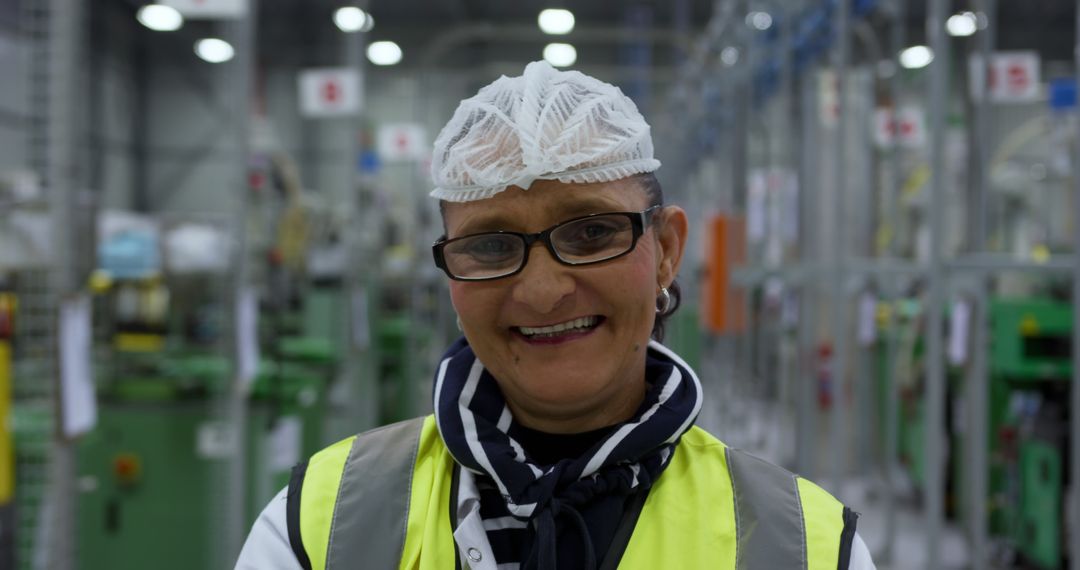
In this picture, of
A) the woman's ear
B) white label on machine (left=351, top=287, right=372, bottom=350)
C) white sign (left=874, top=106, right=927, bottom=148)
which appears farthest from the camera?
white sign (left=874, top=106, right=927, bottom=148)

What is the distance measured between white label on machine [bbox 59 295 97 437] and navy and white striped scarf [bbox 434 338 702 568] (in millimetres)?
1168

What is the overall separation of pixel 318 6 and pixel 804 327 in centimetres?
1006

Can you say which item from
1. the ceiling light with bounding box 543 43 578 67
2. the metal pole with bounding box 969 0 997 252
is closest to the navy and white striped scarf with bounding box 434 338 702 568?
the metal pole with bounding box 969 0 997 252

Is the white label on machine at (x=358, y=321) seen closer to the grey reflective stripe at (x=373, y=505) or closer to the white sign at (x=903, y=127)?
the white sign at (x=903, y=127)

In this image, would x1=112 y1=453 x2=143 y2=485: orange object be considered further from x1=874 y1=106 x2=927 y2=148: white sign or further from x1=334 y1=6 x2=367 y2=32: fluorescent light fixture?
x1=874 y1=106 x2=927 y2=148: white sign

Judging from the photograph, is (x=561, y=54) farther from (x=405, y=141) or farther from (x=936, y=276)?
(x=936, y=276)

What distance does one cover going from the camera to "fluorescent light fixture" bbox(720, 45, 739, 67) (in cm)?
A: 546

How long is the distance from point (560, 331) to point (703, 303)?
446 centimetres

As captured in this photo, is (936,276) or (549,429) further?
(936,276)

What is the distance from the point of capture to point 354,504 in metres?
1.11

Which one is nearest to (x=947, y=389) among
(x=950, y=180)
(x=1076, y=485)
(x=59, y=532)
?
(x=950, y=180)

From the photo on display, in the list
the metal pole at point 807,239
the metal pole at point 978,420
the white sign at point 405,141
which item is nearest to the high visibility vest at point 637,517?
the metal pole at point 978,420

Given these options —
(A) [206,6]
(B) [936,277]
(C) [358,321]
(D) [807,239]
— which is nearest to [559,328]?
(B) [936,277]

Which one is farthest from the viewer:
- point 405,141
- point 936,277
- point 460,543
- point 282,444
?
point 405,141
